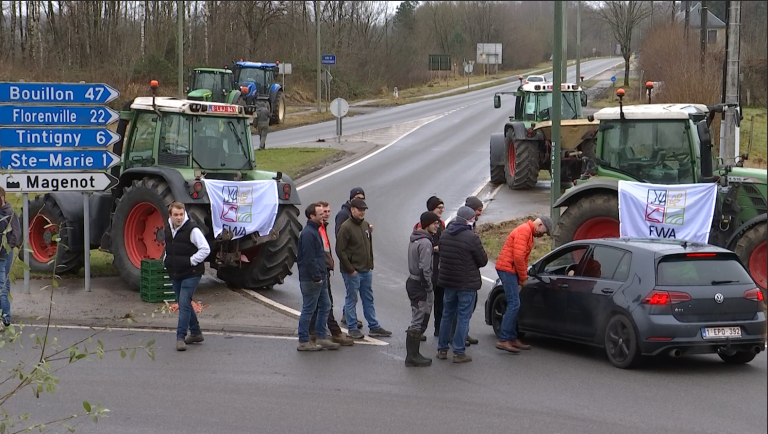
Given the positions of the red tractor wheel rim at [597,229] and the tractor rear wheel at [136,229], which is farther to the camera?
the red tractor wheel rim at [597,229]

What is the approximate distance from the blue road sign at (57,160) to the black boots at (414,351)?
604 cm

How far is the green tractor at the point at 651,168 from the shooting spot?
13812 millimetres

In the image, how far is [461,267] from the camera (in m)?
11.0

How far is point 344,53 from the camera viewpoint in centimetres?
7438

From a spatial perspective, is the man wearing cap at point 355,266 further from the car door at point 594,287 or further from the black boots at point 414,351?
the car door at point 594,287

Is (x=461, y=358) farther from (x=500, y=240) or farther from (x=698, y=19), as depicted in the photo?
(x=698, y=19)

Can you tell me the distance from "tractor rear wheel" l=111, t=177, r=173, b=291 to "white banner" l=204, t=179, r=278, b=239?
2.53 feet

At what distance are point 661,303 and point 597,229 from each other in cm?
468

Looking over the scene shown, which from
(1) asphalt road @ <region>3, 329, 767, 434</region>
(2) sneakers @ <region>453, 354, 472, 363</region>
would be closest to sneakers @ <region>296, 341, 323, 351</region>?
(1) asphalt road @ <region>3, 329, 767, 434</region>

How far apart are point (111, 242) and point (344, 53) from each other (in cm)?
6093

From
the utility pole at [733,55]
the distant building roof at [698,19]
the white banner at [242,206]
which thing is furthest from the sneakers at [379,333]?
the distant building roof at [698,19]

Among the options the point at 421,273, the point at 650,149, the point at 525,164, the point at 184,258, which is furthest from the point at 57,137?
the point at 525,164

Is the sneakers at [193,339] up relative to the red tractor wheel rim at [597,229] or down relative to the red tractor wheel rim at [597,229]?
down

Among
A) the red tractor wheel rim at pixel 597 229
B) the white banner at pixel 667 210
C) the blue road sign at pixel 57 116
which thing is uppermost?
the blue road sign at pixel 57 116
